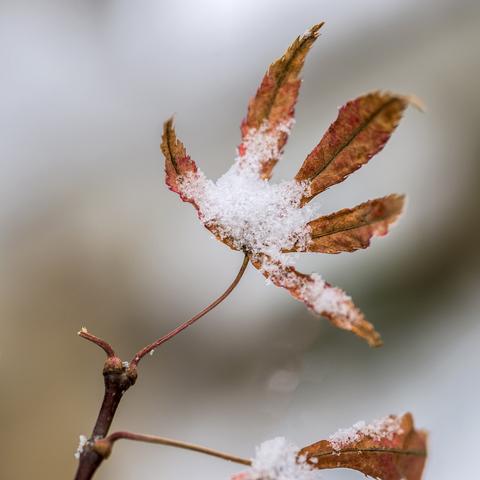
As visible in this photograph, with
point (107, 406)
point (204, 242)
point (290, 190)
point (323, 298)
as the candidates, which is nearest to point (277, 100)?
point (290, 190)

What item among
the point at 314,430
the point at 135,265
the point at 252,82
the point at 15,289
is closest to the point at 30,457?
the point at 15,289

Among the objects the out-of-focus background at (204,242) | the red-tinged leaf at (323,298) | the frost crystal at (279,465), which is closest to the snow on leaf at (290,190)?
the red-tinged leaf at (323,298)

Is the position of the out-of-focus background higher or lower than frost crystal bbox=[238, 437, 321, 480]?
higher

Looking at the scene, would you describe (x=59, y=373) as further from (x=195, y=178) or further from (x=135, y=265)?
(x=195, y=178)

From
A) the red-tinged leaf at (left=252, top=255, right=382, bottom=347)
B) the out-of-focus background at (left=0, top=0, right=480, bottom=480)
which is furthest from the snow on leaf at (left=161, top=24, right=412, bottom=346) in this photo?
the out-of-focus background at (left=0, top=0, right=480, bottom=480)

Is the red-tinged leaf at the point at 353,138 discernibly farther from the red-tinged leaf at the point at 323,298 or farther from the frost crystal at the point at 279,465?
the frost crystal at the point at 279,465

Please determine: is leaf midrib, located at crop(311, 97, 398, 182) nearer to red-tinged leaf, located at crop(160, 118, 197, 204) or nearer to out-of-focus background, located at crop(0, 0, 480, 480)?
red-tinged leaf, located at crop(160, 118, 197, 204)
